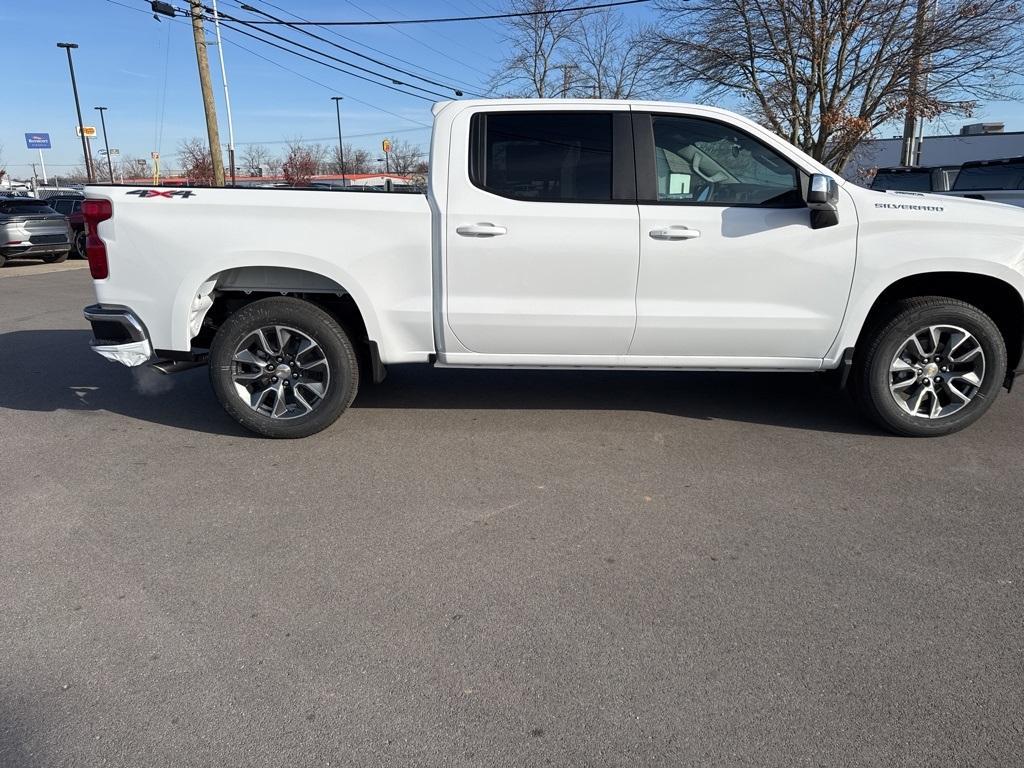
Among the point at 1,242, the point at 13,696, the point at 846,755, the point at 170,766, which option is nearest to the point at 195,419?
the point at 13,696

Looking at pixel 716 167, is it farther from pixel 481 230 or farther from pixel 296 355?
pixel 296 355

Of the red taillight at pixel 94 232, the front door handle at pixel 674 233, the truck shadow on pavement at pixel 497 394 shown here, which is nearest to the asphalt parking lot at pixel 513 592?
the truck shadow on pavement at pixel 497 394

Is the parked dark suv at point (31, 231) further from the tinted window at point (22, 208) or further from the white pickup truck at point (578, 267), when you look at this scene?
the white pickup truck at point (578, 267)

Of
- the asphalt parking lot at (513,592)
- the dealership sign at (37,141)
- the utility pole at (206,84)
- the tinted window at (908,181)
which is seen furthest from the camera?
the dealership sign at (37,141)

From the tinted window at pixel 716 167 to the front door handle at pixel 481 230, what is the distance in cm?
99

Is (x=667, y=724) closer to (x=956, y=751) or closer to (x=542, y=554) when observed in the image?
(x=956, y=751)

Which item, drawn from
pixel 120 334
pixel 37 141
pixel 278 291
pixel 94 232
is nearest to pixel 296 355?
pixel 278 291

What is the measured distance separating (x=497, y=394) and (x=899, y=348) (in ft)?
9.19

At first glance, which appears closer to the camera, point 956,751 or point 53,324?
point 956,751

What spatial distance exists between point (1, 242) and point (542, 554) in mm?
18473

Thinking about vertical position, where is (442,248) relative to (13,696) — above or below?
above

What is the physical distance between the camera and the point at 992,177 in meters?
12.1

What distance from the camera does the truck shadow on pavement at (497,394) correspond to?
537cm

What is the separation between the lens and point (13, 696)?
2.47 m
